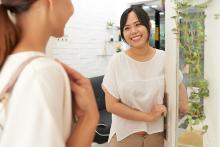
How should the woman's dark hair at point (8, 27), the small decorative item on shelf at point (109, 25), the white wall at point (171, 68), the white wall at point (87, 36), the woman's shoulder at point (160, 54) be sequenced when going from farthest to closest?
1. the small decorative item on shelf at point (109, 25)
2. the white wall at point (87, 36)
3. the woman's shoulder at point (160, 54)
4. the white wall at point (171, 68)
5. the woman's dark hair at point (8, 27)

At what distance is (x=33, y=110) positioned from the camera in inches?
21.1

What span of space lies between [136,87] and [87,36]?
98.8 inches

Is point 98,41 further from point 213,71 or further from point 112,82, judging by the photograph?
point 213,71

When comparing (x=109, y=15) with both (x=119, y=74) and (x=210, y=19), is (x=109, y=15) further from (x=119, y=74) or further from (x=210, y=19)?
(x=210, y=19)

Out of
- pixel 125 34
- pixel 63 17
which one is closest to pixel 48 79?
pixel 63 17

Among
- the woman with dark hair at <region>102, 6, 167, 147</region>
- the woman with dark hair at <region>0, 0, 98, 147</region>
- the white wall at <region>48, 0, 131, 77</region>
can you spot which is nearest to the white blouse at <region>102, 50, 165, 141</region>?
the woman with dark hair at <region>102, 6, 167, 147</region>

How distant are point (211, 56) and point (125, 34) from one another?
1.58 ft

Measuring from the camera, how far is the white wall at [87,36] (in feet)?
11.2

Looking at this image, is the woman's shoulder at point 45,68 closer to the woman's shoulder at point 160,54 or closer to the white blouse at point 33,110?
the white blouse at point 33,110

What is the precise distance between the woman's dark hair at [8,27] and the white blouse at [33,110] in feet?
0.32

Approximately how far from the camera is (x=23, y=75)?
0.55 metres

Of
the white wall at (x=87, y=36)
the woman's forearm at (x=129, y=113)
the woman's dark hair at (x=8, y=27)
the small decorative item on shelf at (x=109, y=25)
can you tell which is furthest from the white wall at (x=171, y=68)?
the small decorative item on shelf at (x=109, y=25)

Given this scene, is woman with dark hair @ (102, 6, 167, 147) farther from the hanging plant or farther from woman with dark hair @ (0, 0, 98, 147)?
woman with dark hair @ (0, 0, 98, 147)

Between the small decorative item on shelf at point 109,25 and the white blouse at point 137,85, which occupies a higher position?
the small decorative item on shelf at point 109,25
